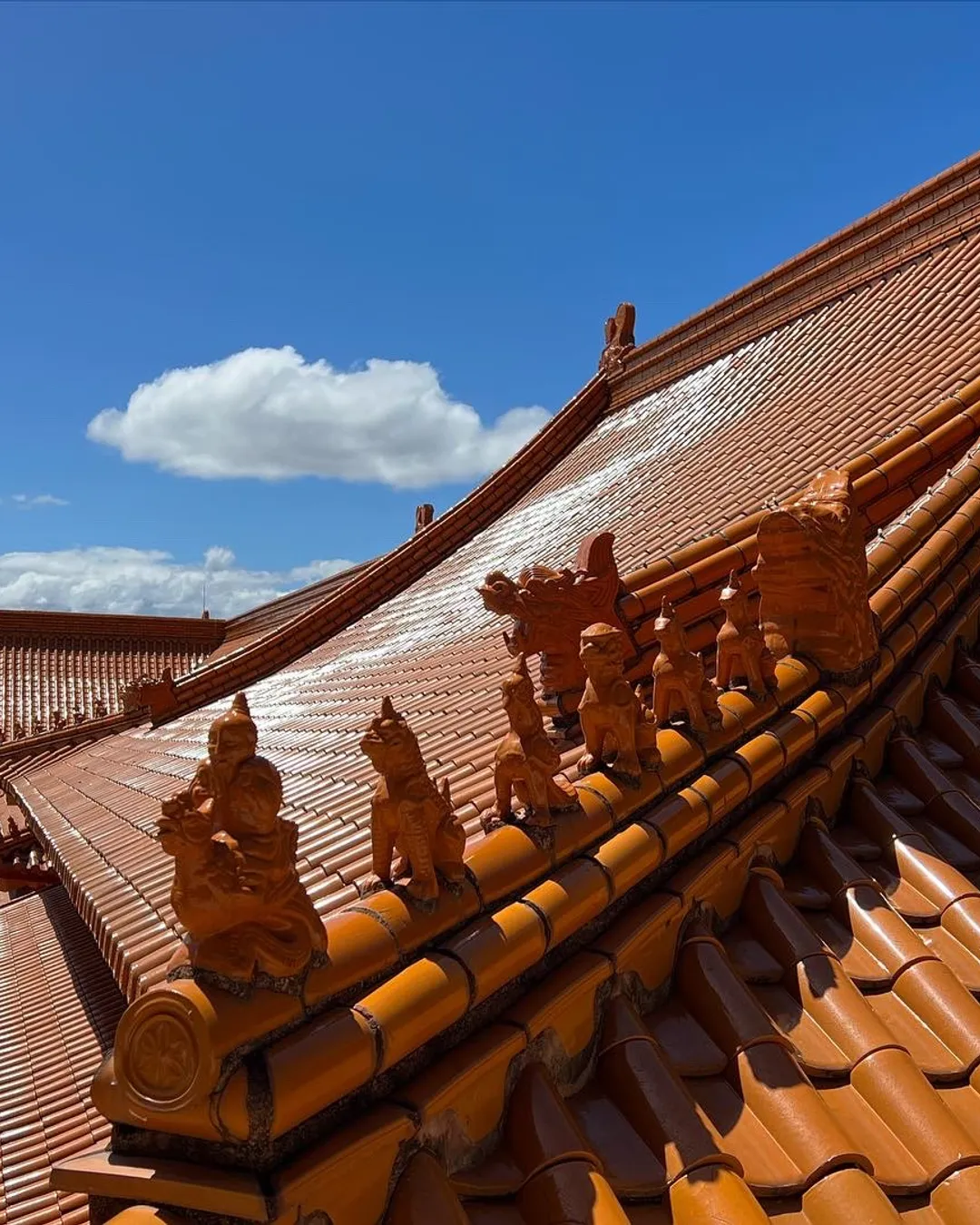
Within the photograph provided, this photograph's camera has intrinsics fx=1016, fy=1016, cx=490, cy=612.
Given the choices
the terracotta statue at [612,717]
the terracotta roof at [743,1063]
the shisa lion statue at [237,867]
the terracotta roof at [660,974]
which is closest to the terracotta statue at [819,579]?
the terracotta roof at [660,974]

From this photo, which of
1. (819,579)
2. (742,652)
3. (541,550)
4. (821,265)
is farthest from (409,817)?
(821,265)

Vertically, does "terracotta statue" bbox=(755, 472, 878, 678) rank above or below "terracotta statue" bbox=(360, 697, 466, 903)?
above

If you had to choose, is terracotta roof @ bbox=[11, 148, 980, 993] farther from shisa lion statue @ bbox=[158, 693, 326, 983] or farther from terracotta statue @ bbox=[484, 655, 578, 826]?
shisa lion statue @ bbox=[158, 693, 326, 983]

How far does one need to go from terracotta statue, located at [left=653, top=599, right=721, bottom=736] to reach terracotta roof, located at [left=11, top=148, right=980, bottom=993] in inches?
33.1

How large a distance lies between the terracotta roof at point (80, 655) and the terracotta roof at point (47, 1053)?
1142cm

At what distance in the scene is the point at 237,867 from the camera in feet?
7.34

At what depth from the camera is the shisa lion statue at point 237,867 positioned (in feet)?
7.25

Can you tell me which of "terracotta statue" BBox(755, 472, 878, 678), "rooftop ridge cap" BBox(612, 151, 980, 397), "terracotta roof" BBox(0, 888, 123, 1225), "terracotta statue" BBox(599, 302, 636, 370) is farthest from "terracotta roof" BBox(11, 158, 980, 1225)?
"terracotta statue" BBox(599, 302, 636, 370)

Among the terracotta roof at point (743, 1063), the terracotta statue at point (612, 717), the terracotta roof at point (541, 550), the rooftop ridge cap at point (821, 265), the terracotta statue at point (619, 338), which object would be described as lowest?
the terracotta roof at point (743, 1063)

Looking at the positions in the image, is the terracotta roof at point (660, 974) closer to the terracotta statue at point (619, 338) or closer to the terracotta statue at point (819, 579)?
the terracotta statue at point (819, 579)

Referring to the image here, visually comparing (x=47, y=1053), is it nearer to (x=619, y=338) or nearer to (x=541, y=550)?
(x=541, y=550)

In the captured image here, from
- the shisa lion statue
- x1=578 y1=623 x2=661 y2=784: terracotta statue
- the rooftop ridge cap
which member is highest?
the rooftop ridge cap

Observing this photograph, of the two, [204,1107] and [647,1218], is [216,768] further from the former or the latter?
[647,1218]

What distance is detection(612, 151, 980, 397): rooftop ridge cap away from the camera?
27.8ft
